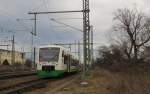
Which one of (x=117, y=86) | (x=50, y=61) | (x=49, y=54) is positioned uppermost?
(x=49, y=54)

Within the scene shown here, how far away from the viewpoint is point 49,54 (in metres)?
38.7

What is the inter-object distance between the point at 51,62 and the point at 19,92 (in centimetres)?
1533

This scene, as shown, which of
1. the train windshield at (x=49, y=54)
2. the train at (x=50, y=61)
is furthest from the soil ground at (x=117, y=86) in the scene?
the train windshield at (x=49, y=54)

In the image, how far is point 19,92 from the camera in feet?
75.5

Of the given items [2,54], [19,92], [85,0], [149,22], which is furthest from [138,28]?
[19,92]

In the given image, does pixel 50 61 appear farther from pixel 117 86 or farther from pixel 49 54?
pixel 117 86

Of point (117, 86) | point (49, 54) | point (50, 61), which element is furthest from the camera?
point (49, 54)

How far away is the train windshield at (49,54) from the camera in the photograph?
38.4 meters

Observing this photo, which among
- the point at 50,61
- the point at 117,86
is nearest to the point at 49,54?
the point at 50,61

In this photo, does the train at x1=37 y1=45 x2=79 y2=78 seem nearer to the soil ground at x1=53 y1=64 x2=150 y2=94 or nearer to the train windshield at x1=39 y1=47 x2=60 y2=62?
the train windshield at x1=39 y1=47 x2=60 y2=62

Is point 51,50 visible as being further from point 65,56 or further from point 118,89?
point 118,89

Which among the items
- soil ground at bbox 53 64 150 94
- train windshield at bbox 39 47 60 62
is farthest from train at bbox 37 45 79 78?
soil ground at bbox 53 64 150 94

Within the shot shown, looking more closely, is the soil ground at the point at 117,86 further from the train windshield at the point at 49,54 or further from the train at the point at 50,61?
the train windshield at the point at 49,54

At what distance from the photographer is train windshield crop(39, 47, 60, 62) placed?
38.4 metres
